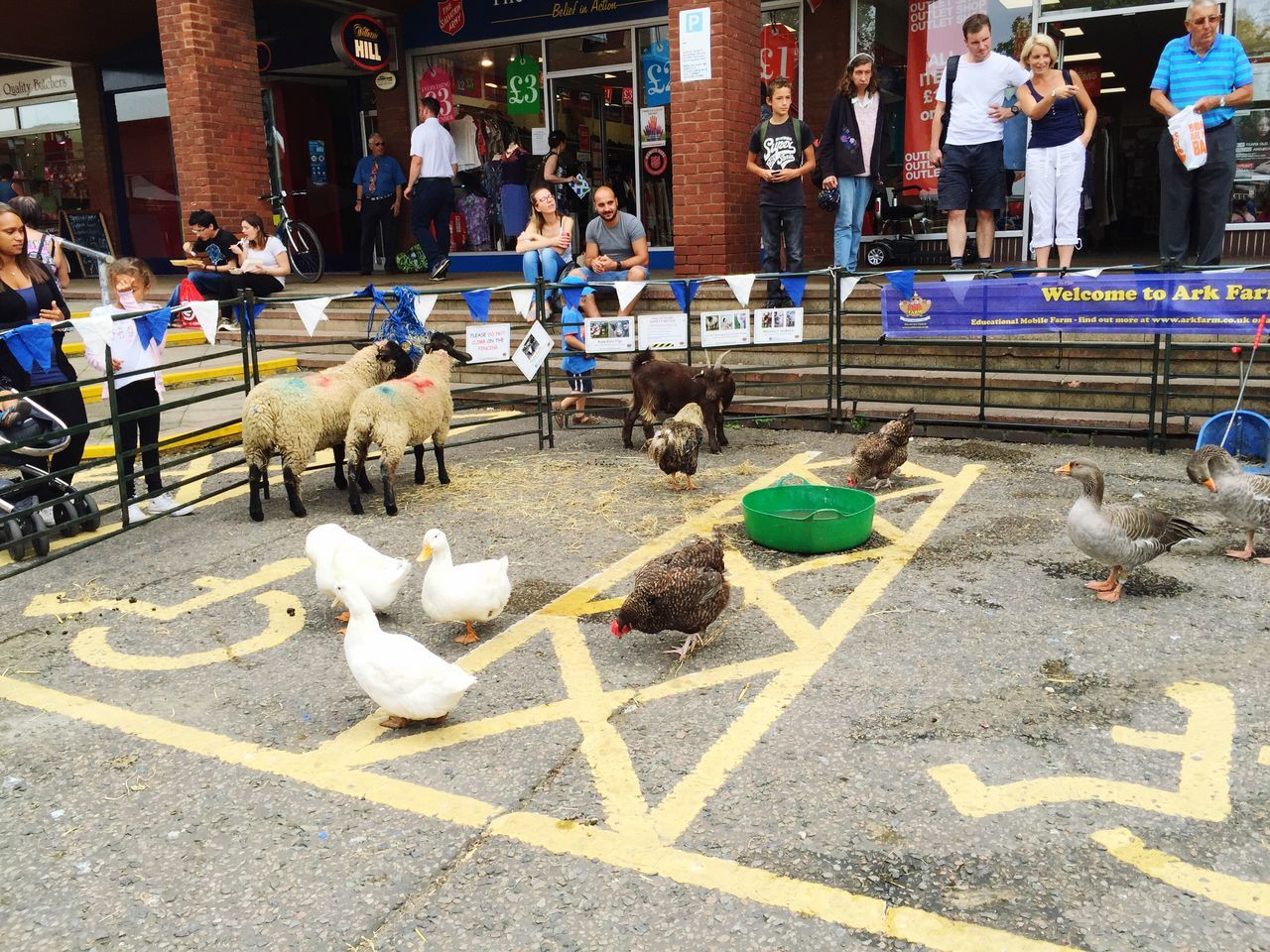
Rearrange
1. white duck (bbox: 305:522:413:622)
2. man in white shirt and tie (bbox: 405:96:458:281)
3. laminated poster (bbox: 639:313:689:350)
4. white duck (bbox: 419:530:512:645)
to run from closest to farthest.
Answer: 1. white duck (bbox: 419:530:512:645)
2. white duck (bbox: 305:522:413:622)
3. laminated poster (bbox: 639:313:689:350)
4. man in white shirt and tie (bbox: 405:96:458:281)

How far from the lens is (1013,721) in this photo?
4.14 m

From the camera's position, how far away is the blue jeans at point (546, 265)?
10656 millimetres

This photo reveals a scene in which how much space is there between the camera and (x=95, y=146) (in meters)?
20.0

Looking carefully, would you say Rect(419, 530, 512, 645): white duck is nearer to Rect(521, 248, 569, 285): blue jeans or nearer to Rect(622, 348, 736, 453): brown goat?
Rect(622, 348, 736, 453): brown goat

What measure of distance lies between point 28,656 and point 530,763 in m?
3.00

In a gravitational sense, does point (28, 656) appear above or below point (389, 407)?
below

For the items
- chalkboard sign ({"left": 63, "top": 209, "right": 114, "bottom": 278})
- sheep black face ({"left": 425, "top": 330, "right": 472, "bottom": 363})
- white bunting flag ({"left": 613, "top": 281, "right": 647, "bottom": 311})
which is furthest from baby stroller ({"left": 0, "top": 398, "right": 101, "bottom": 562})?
chalkboard sign ({"left": 63, "top": 209, "right": 114, "bottom": 278})

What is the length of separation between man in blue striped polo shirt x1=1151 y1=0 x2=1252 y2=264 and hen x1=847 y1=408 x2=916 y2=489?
3.48 m

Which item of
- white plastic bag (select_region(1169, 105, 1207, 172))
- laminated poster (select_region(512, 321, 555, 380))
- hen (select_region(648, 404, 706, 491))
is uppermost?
white plastic bag (select_region(1169, 105, 1207, 172))

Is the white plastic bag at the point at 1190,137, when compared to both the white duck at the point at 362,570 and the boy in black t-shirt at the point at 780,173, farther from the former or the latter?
Result: the white duck at the point at 362,570

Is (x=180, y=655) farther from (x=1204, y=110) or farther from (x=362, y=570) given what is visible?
(x=1204, y=110)

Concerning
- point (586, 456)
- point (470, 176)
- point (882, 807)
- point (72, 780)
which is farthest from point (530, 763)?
point (470, 176)

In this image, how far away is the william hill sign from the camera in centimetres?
1512

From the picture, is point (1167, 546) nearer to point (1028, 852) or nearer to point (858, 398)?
point (1028, 852)
